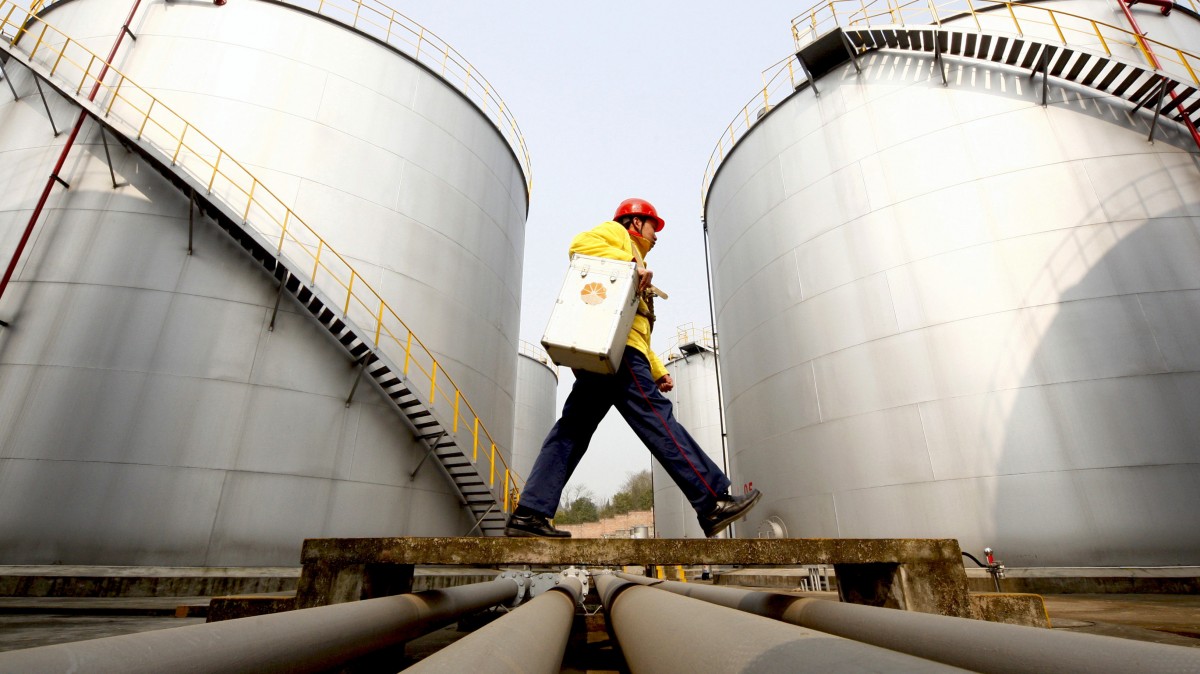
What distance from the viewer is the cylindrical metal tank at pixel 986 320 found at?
19.2ft

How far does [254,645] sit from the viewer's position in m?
1.24

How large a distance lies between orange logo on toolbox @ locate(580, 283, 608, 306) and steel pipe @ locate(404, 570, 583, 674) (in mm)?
1488

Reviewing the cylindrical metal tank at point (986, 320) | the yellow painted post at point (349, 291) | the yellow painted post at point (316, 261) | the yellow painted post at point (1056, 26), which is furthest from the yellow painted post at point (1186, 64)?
the yellow painted post at point (316, 261)

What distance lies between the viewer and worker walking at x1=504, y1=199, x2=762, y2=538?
2.87m

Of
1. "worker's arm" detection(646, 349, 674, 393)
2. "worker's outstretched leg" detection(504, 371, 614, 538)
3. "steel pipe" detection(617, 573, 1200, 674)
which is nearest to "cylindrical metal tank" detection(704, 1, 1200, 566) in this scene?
"worker's arm" detection(646, 349, 674, 393)

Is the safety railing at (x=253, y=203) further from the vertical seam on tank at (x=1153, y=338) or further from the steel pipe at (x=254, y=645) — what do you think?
the vertical seam on tank at (x=1153, y=338)

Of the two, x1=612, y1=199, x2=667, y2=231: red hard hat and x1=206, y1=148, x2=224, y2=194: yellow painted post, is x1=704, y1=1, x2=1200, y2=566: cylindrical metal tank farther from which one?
x1=206, y1=148, x2=224, y2=194: yellow painted post

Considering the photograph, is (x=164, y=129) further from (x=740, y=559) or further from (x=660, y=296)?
(x=740, y=559)

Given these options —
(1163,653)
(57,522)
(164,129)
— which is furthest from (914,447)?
(164,129)

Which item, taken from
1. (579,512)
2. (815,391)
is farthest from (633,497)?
(815,391)

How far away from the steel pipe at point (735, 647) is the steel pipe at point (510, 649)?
27cm

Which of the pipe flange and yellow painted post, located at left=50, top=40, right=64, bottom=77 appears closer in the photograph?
the pipe flange

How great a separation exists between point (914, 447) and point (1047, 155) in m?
3.96

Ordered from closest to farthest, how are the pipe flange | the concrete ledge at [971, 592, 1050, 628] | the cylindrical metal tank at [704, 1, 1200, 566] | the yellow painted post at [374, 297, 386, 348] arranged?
the concrete ledge at [971, 592, 1050, 628], the pipe flange, the cylindrical metal tank at [704, 1, 1200, 566], the yellow painted post at [374, 297, 386, 348]
